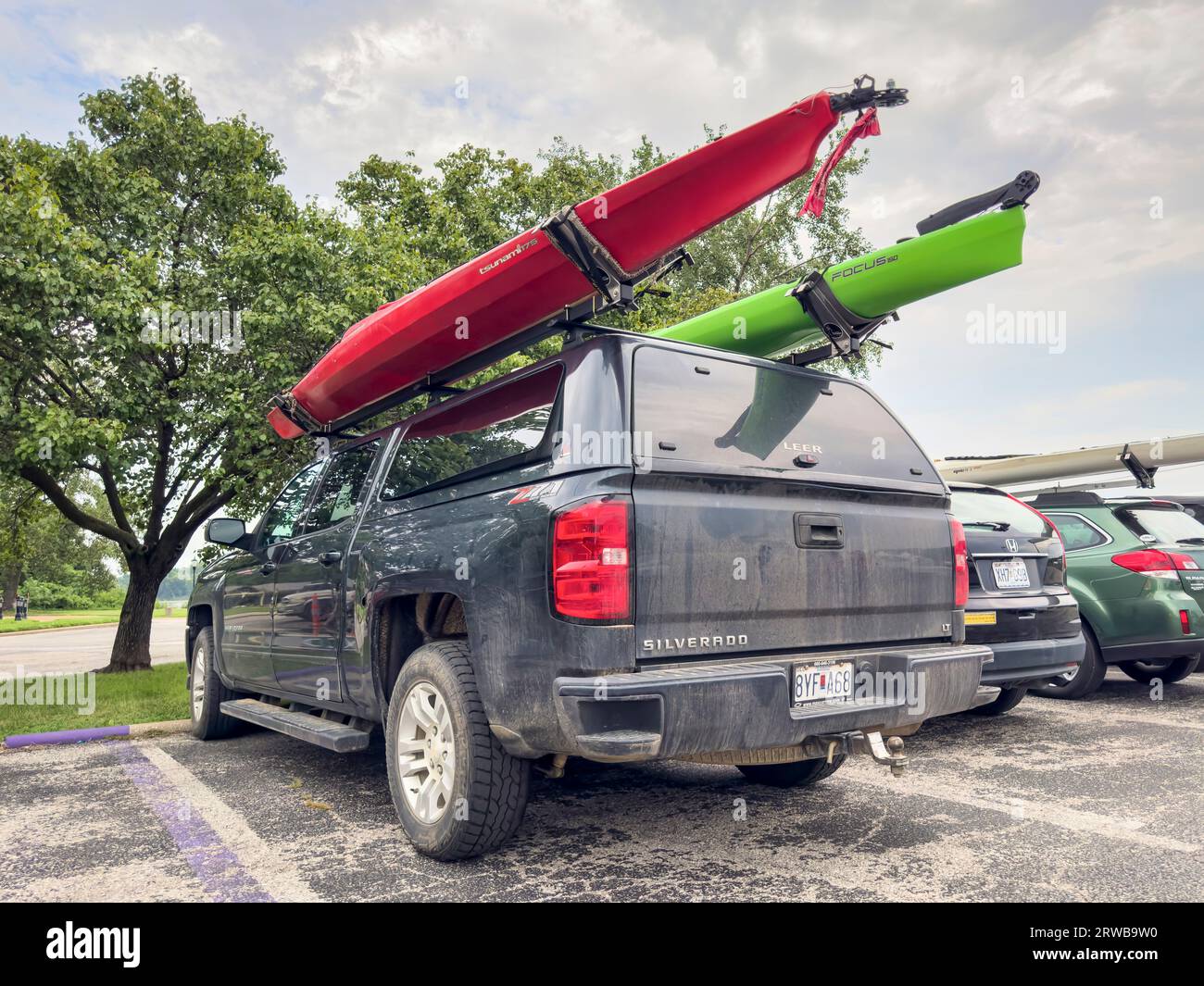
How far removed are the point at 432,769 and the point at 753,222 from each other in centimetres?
2496

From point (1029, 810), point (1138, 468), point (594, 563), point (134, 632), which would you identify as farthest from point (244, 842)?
point (1138, 468)

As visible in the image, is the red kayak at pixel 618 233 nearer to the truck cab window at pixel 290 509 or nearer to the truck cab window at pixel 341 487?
the truck cab window at pixel 341 487

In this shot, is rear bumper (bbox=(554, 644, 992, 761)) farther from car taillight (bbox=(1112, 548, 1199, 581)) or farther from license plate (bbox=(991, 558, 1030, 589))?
car taillight (bbox=(1112, 548, 1199, 581))

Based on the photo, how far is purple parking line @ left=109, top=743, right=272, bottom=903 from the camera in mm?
3262

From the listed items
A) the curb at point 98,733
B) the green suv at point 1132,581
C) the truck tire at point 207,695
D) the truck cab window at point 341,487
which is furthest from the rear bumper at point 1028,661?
the curb at point 98,733

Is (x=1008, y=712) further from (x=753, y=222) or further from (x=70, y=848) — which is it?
(x=753, y=222)

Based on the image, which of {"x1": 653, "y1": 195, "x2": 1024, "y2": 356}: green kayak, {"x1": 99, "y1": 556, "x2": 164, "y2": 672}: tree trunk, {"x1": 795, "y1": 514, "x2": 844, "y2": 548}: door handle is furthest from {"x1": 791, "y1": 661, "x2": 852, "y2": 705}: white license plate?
{"x1": 99, "y1": 556, "x2": 164, "y2": 672}: tree trunk

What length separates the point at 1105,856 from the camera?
135 inches

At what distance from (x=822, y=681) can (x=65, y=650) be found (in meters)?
19.5

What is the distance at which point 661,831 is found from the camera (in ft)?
12.8

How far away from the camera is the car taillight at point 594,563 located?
294 cm

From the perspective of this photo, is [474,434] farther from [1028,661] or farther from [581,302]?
[1028,661]

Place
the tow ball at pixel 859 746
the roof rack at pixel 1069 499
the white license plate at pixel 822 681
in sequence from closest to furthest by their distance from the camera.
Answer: the white license plate at pixel 822 681 < the tow ball at pixel 859 746 < the roof rack at pixel 1069 499

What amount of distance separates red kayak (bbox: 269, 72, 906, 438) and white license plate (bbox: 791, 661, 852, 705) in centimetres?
191
